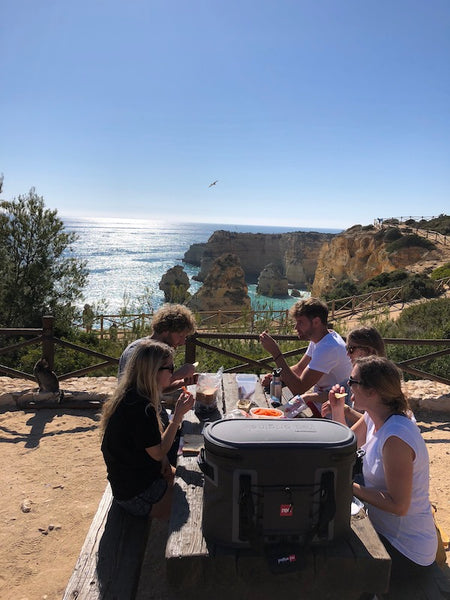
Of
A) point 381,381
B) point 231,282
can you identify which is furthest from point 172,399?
point 231,282

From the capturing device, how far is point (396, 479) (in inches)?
76.4

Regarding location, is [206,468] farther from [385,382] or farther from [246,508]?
[385,382]

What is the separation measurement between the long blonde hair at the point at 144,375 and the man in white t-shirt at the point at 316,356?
1.38 meters

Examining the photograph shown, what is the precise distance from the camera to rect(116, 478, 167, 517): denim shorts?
2.46 metres

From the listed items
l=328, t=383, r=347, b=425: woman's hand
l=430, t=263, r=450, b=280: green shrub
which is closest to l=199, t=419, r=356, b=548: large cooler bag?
l=328, t=383, r=347, b=425: woman's hand

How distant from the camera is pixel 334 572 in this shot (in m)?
1.62

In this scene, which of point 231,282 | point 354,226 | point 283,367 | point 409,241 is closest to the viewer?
point 283,367

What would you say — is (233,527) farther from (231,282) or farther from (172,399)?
(231,282)

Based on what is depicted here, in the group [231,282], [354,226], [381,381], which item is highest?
[354,226]

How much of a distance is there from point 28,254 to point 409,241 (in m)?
27.6

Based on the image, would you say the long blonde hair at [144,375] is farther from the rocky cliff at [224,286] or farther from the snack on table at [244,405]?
the rocky cliff at [224,286]

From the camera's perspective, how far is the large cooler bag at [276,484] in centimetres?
154

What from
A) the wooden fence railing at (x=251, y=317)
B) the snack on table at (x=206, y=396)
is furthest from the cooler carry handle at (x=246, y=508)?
the wooden fence railing at (x=251, y=317)

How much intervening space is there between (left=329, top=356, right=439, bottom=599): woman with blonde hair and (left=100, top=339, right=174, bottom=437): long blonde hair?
1061 millimetres
